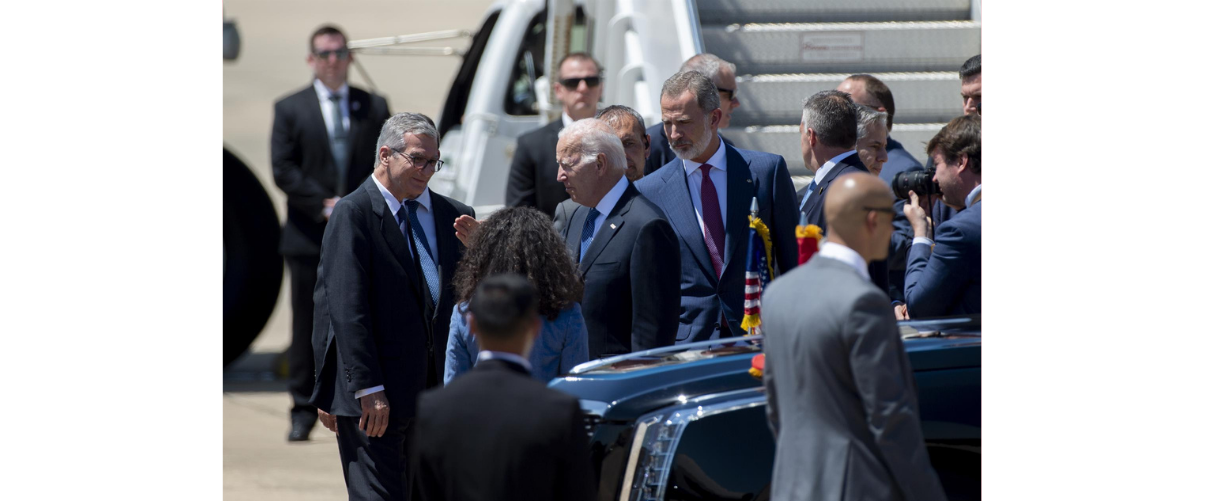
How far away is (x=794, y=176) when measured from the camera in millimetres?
6941

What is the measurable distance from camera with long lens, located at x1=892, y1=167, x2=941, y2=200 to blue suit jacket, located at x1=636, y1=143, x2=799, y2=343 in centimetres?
42

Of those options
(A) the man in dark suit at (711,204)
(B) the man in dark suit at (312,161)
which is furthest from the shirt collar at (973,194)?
(B) the man in dark suit at (312,161)

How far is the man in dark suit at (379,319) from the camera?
4277 millimetres

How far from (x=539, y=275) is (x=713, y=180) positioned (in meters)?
1.24

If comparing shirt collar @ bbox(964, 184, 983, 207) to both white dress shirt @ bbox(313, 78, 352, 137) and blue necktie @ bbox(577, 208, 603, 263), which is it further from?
white dress shirt @ bbox(313, 78, 352, 137)

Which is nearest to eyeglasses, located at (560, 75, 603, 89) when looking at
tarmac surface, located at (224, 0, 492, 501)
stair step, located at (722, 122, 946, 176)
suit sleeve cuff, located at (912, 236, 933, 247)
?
stair step, located at (722, 122, 946, 176)

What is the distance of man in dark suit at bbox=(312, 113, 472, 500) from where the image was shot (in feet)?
14.0

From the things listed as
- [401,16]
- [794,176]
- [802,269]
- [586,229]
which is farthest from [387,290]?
[401,16]

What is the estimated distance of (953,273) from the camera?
160 inches

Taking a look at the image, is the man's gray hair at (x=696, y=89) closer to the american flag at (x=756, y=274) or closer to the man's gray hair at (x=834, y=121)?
the man's gray hair at (x=834, y=121)

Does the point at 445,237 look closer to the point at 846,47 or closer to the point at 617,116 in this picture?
the point at 617,116

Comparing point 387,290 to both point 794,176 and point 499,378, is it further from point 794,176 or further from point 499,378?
point 794,176

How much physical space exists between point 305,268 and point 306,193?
1.49 ft

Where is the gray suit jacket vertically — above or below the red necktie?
below
